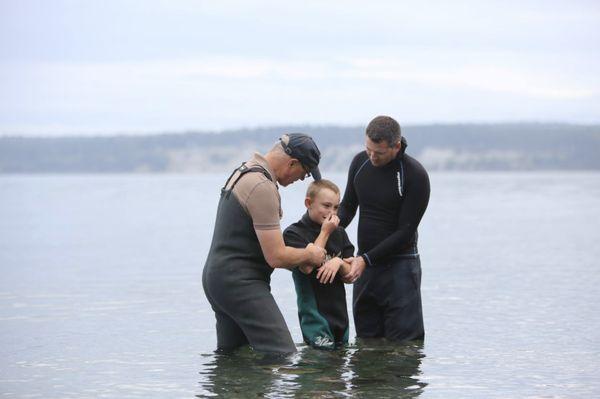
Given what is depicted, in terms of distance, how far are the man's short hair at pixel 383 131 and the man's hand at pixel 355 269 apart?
1.01 m

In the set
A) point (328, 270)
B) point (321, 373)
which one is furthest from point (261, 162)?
point (321, 373)

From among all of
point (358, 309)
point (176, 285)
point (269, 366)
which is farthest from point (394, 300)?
point (176, 285)

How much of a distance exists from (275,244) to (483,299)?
26.9 ft

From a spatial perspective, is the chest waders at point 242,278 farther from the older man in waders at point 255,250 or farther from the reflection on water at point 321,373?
the reflection on water at point 321,373

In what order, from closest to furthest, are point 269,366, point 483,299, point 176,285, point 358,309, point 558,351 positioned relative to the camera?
point 269,366 → point 358,309 → point 558,351 → point 483,299 → point 176,285

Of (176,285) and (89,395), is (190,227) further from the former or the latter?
(89,395)

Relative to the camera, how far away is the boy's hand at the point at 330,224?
378 inches

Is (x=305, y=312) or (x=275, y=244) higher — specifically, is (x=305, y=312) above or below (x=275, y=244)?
below

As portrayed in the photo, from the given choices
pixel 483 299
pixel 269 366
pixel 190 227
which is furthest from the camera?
pixel 190 227

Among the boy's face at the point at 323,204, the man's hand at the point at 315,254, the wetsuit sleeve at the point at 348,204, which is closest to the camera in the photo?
the man's hand at the point at 315,254

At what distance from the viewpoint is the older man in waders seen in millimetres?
9117

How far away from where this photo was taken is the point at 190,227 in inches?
1609

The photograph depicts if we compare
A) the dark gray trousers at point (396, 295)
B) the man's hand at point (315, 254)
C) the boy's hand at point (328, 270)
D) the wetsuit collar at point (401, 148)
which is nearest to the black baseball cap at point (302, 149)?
the man's hand at point (315, 254)

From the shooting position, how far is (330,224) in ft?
31.5
